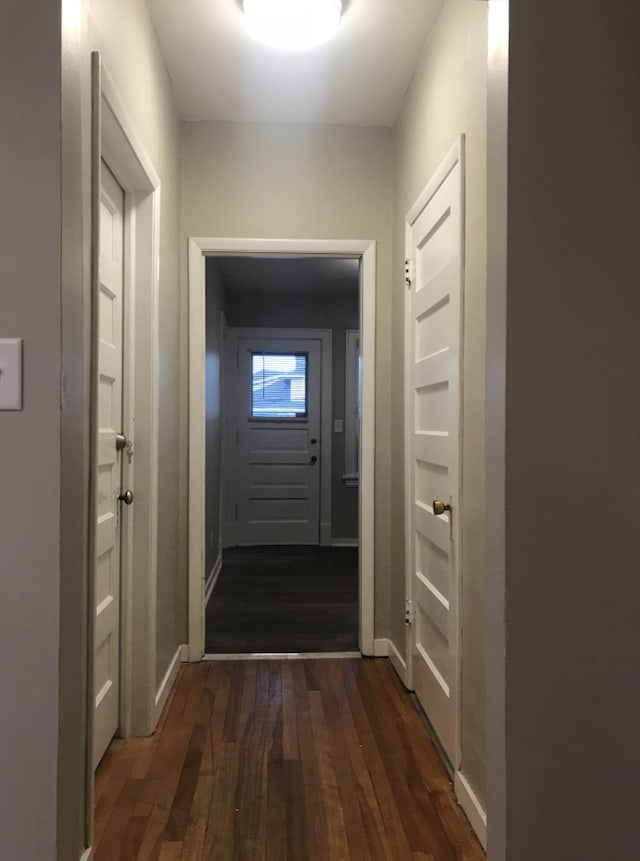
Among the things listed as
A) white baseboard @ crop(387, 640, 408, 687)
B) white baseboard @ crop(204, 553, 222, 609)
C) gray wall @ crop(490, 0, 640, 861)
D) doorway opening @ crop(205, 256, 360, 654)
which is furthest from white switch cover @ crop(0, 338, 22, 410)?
doorway opening @ crop(205, 256, 360, 654)

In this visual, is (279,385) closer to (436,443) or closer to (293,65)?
(293,65)

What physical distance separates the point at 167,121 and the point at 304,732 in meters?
2.52

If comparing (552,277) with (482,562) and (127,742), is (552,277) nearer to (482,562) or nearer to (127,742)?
(482,562)

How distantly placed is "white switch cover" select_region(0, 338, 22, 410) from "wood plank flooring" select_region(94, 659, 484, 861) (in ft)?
4.09

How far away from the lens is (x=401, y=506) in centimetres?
271

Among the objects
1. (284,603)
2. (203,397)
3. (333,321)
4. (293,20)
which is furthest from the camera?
(333,321)

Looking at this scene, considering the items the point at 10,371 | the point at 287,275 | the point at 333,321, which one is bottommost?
the point at 10,371

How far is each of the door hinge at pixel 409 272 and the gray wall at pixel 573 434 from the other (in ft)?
4.61

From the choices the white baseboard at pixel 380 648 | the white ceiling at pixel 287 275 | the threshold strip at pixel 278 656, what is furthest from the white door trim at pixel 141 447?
the white ceiling at pixel 287 275

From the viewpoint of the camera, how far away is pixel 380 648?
2939mm

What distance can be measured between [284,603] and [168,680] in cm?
144

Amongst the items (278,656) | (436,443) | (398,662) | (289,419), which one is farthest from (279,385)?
(436,443)

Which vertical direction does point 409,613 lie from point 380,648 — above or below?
above

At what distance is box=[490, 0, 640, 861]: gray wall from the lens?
3.59 feet
